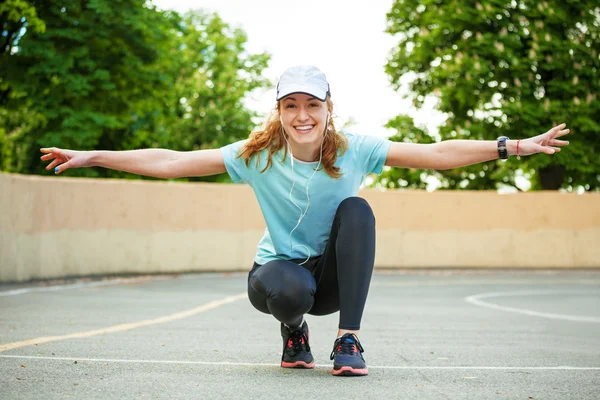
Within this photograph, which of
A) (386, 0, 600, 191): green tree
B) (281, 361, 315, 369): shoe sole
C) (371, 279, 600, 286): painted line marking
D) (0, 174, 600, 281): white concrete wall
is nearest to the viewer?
(281, 361, 315, 369): shoe sole

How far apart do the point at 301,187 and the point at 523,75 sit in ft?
80.2

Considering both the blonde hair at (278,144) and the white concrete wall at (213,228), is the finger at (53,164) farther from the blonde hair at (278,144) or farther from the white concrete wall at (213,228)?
the white concrete wall at (213,228)

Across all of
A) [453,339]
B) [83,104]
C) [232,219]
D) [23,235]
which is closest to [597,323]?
[453,339]

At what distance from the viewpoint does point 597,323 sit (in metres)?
10.0

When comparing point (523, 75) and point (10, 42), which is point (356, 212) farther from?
point (523, 75)

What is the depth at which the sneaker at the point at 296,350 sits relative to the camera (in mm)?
5414

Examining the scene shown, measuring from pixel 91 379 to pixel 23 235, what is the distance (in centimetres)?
1016

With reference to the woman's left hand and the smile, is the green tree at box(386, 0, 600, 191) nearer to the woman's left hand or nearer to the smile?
the woman's left hand

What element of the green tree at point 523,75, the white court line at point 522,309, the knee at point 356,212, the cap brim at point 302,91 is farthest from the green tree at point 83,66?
the knee at point 356,212

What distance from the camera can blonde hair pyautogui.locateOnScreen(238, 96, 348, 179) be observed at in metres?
5.27

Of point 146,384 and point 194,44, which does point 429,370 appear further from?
point 194,44

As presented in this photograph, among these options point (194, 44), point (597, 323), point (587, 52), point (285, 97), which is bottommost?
point (597, 323)

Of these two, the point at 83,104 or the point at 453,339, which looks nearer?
the point at 453,339

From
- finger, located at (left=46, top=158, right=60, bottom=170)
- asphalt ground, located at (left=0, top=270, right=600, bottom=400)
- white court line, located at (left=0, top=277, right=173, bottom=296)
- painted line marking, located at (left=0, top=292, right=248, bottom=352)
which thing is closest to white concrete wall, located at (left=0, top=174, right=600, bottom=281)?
white court line, located at (left=0, top=277, right=173, bottom=296)
